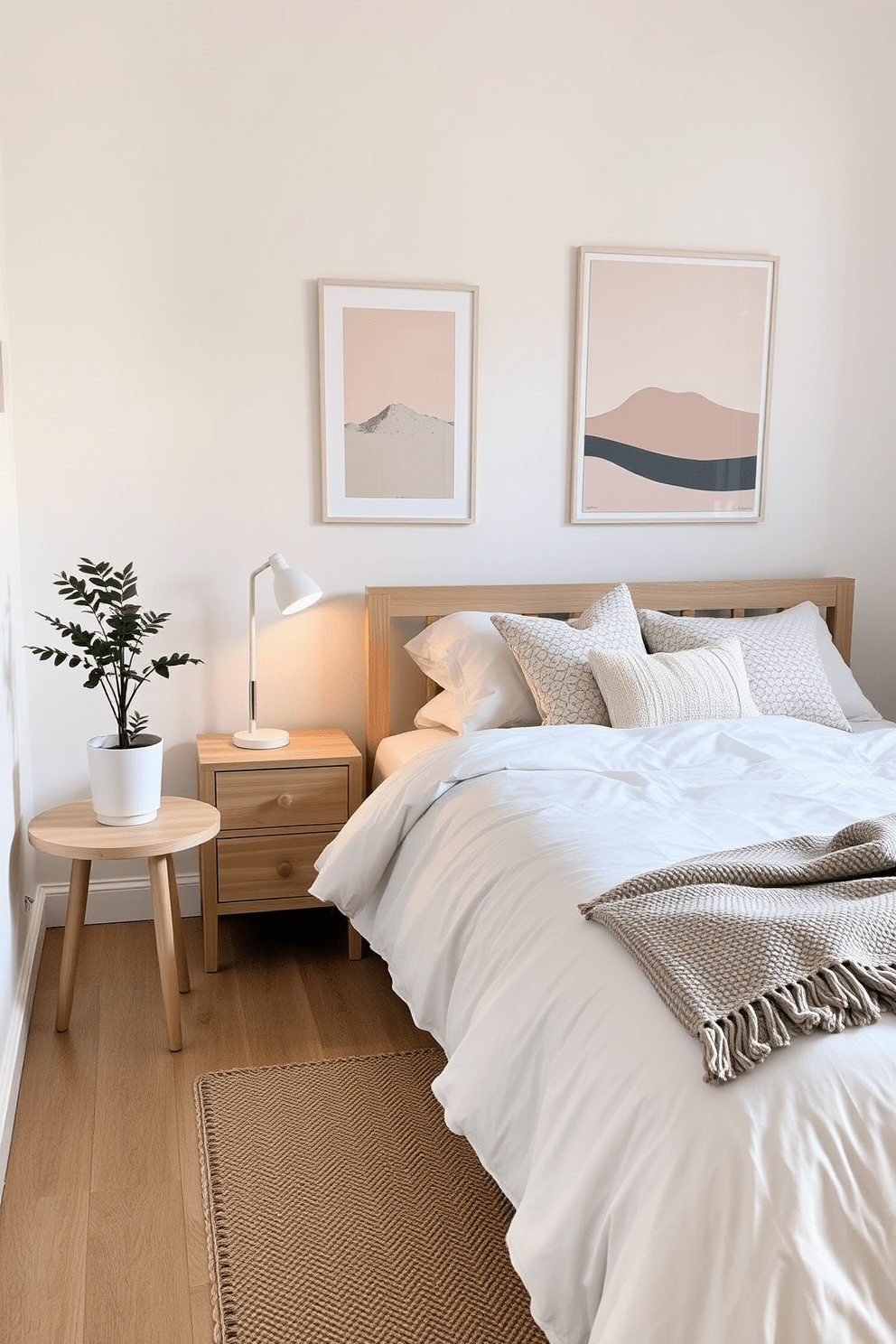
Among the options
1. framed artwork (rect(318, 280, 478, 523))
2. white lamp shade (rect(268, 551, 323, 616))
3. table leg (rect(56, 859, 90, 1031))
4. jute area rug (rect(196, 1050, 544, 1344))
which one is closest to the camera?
jute area rug (rect(196, 1050, 544, 1344))

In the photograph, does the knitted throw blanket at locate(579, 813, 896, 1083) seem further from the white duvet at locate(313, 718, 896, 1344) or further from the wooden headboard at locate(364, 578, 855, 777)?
the wooden headboard at locate(364, 578, 855, 777)

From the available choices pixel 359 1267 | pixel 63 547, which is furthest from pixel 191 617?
pixel 359 1267

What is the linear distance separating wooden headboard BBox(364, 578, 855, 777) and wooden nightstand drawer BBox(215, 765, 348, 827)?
0.28 metres

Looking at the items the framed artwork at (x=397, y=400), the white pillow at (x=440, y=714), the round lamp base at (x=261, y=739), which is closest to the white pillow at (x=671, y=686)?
the white pillow at (x=440, y=714)

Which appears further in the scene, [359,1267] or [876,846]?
[359,1267]

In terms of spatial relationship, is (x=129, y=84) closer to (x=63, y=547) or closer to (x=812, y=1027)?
(x=63, y=547)

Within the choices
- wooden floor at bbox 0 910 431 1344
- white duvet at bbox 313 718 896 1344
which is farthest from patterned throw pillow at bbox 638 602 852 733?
wooden floor at bbox 0 910 431 1344

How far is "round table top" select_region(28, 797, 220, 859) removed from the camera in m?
2.48

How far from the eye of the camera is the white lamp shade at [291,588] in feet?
9.61

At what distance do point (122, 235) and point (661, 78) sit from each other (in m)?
1.65

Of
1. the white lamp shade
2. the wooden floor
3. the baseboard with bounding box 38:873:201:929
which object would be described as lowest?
the wooden floor

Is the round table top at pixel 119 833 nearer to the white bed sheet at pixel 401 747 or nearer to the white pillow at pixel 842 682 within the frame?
the white bed sheet at pixel 401 747

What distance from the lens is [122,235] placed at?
3.01m

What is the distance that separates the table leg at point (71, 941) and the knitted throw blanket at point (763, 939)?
1440 mm
